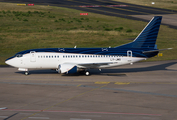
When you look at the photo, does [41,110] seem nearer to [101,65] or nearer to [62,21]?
[101,65]

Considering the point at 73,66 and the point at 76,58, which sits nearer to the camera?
the point at 73,66

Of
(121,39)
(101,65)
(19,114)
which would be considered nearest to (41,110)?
(19,114)

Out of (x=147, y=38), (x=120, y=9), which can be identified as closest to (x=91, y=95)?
(x=147, y=38)

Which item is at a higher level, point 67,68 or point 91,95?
point 67,68

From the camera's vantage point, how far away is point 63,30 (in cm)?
8862

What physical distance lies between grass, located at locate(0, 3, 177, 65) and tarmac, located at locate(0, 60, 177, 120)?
17781 mm

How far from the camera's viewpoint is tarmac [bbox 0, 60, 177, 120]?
24844 millimetres

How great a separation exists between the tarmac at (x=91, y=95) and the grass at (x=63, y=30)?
1778 centimetres

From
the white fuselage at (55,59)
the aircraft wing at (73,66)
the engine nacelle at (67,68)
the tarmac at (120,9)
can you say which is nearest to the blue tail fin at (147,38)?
the white fuselage at (55,59)

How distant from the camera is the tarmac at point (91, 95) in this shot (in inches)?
978

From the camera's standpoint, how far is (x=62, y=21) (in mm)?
99562

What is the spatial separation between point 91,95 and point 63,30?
5965 cm

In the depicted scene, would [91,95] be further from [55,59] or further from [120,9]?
[120,9]

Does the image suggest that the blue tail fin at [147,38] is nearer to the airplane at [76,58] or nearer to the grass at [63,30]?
the airplane at [76,58]
